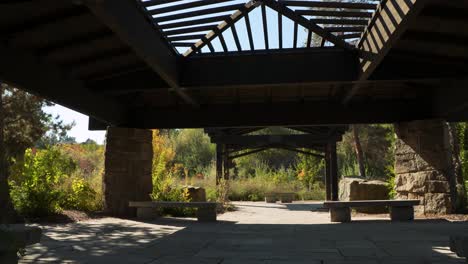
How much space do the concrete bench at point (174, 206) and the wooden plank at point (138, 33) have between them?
2.29m

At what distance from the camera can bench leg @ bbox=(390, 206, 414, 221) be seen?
23.7 ft

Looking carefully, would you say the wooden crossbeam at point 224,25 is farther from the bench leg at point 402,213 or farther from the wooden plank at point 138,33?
the bench leg at point 402,213

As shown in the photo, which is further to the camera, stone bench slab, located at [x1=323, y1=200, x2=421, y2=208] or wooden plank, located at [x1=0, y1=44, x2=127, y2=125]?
stone bench slab, located at [x1=323, y1=200, x2=421, y2=208]

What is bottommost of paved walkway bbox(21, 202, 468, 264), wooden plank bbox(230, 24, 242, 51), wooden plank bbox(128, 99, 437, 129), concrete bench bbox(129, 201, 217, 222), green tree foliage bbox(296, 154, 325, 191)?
paved walkway bbox(21, 202, 468, 264)

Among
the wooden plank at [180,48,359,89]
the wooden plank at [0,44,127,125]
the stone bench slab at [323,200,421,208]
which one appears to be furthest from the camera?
the stone bench slab at [323,200,421,208]

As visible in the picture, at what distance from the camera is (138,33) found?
4500mm

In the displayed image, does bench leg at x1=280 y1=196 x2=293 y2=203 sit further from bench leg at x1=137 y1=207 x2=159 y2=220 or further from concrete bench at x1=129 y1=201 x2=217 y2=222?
bench leg at x1=137 y1=207 x2=159 y2=220

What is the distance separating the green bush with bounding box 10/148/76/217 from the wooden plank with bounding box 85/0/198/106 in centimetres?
355

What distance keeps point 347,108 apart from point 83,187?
18.6ft

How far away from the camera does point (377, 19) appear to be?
15.4 feet

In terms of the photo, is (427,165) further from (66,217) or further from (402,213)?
(66,217)

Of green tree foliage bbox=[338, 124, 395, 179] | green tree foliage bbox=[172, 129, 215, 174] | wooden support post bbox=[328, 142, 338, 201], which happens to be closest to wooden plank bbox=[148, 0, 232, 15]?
wooden support post bbox=[328, 142, 338, 201]

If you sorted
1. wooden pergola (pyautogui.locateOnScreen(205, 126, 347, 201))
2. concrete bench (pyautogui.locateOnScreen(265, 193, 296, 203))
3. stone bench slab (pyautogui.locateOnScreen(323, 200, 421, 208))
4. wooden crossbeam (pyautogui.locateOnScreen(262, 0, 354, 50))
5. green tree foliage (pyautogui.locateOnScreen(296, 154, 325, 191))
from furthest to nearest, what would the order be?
green tree foliage (pyautogui.locateOnScreen(296, 154, 325, 191)), concrete bench (pyautogui.locateOnScreen(265, 193, 296, 203)), wooden pergola (pyautogui.locateOnScreen(205, 126, 347, 201)), stone bench slab (pyautogui.locateOnScreen(323, 200, 421, 208)), wooden crossbeam (pyautogui.locateOnScreen(262, 0, 354, 50))

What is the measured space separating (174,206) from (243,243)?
272 cm
